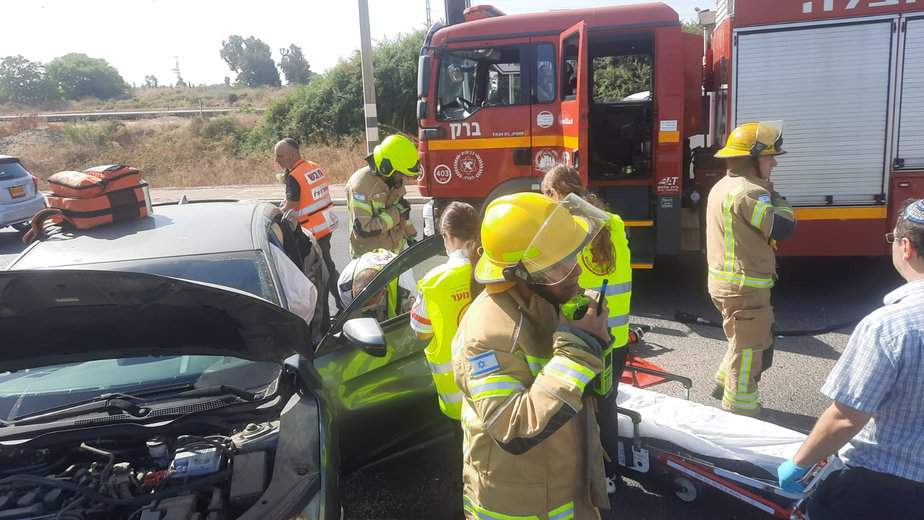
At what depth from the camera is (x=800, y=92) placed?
591 centimetres

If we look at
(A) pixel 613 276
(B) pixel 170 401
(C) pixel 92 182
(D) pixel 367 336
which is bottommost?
(B) pixel 170 401

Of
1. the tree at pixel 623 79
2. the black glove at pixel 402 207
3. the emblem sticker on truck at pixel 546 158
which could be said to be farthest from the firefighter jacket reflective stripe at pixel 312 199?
the tree at pixel 623 79

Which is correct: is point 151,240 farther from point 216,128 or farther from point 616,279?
point 216,128

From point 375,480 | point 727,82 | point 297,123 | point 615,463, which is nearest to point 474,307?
point 615,463

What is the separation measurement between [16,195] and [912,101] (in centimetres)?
1261

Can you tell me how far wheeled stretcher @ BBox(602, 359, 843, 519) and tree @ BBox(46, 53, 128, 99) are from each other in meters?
67.4

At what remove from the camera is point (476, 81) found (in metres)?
7.13

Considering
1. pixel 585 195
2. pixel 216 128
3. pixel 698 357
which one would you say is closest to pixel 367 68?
pixel 698 357

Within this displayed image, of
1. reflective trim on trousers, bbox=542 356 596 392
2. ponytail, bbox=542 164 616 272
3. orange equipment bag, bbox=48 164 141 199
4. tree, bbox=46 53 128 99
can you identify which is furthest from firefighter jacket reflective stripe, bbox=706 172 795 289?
tree, bbox=46 53 128 99

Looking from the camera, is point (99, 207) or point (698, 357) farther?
point (698, 357)

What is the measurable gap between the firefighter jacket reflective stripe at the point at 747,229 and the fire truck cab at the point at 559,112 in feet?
7.03

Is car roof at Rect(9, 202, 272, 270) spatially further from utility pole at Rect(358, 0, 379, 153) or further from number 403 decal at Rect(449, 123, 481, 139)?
utility pole at Rect(358, 0, 379, 153)

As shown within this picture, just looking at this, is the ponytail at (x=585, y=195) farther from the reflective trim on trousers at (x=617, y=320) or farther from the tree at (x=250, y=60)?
the tree at (x=250, y=60)

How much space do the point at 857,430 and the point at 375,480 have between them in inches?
92.7
